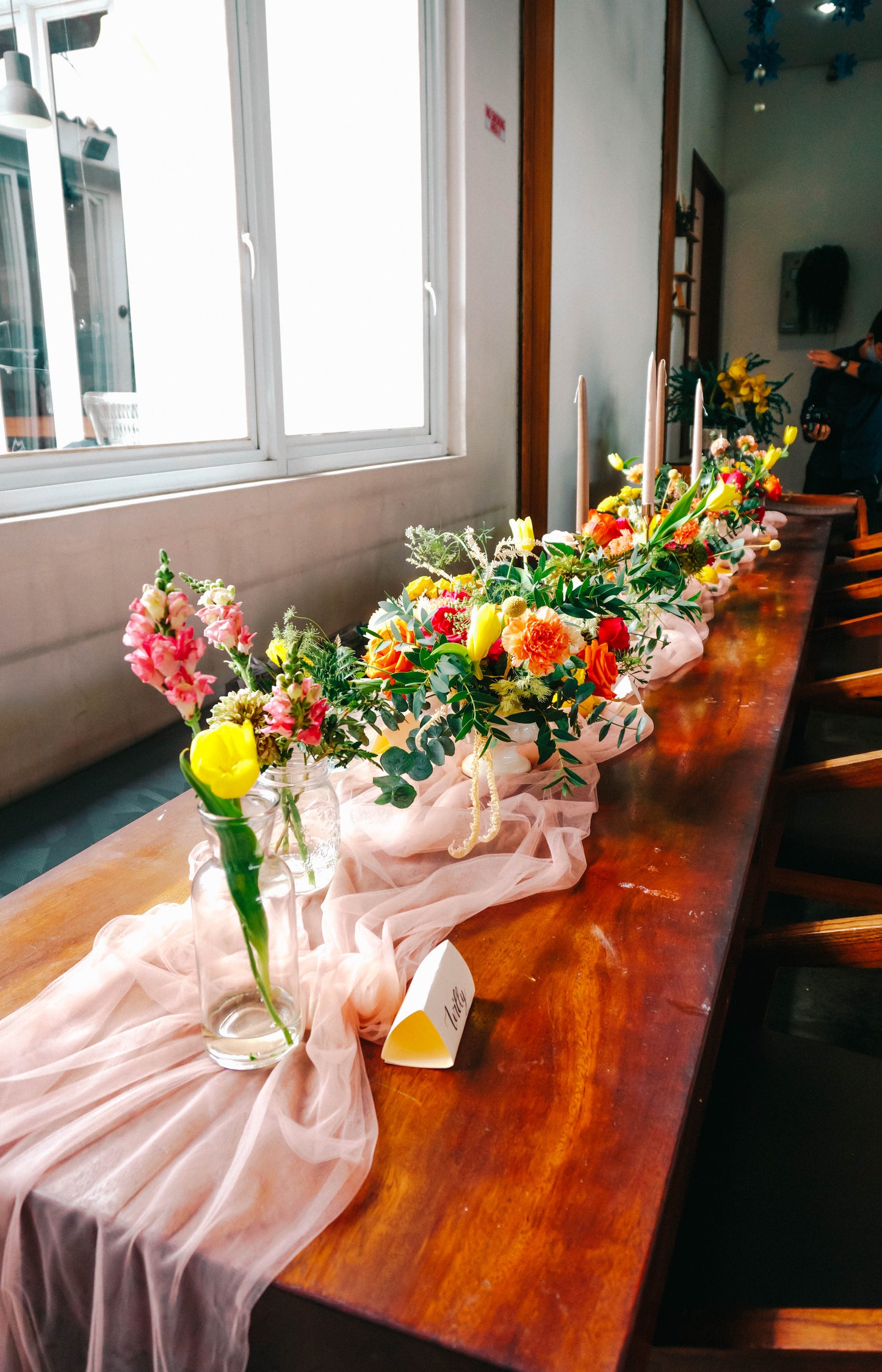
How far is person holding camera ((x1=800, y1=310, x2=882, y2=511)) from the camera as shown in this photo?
210 inches

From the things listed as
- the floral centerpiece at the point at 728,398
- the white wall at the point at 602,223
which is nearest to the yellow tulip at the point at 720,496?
the white wall at the point at 602,223

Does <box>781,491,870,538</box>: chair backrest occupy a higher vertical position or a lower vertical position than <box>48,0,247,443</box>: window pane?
lower

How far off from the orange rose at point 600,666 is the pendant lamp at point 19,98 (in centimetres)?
140

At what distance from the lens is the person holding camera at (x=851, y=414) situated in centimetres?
533

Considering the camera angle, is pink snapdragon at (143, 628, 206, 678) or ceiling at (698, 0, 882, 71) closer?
pink snapdragon at (143, 628, 206, 678)

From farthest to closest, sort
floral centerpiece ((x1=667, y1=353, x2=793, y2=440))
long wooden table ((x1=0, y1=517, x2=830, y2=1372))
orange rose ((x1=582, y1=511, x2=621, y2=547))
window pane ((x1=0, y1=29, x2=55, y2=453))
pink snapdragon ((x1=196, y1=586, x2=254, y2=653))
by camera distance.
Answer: floral centerpiece ((x1=667, y1=353, x2=793, y2=440)) < window pane ((x1=0, y1=29, x2=55, y2=453)) < orange rose ((x1=582, y1=511, x2=621, y2=547)) < pink snapdragon ((x1=196, y1=586, x2=254, y2=653)) < long wooden table ((x1=0, y1=517, x2=830, y2=1372))

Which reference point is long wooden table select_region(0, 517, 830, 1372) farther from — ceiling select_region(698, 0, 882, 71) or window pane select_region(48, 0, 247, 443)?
ceiling select_region(698, 0, 882, 71)

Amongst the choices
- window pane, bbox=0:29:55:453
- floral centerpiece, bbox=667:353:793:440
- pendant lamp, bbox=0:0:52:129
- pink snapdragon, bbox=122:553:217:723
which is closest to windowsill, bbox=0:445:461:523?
window pane, bbox=0:29:55:453

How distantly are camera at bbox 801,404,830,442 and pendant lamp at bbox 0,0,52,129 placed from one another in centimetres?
415

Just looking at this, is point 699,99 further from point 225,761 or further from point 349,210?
point 225,761

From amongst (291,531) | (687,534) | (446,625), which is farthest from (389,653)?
(291,531)

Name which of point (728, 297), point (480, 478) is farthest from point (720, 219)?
point (480, 478)

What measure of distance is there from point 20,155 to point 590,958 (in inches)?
64.6

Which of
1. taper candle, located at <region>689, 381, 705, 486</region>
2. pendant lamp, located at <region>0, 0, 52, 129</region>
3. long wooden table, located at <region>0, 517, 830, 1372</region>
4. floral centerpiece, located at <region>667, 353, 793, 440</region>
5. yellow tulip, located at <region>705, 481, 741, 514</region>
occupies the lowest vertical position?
long wooden table, located at <region>0, 517, 830, 1372</region>
